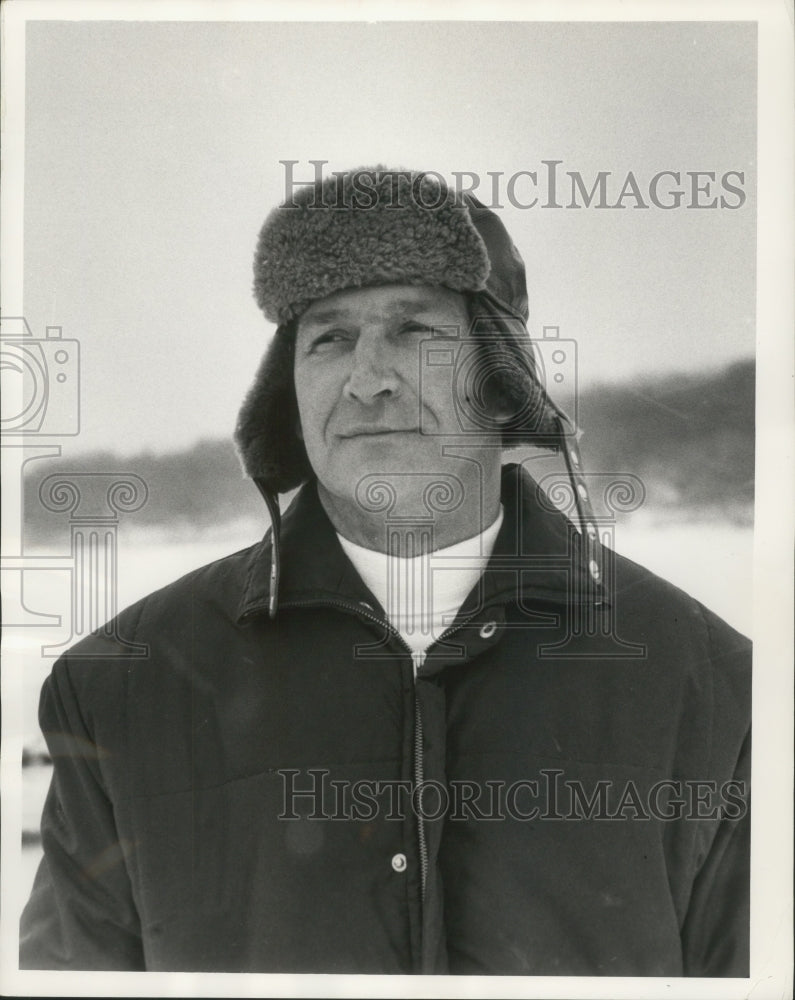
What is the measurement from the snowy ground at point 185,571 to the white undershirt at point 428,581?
0.23 meters

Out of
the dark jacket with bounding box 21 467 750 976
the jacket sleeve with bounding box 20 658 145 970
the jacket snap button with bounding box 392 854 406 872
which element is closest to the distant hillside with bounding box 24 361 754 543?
the dark jacket with bounding box 21 467 750 976

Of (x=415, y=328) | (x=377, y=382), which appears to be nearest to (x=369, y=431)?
(x=377, y=382)

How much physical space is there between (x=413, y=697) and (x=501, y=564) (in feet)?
0.84

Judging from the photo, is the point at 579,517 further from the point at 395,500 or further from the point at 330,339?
the point at 330,339

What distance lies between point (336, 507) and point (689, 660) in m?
0.63

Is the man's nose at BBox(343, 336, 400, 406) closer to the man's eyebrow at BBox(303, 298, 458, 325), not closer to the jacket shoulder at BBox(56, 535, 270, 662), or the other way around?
the man's eyebrow at BBox(303, 298, 458, 325)

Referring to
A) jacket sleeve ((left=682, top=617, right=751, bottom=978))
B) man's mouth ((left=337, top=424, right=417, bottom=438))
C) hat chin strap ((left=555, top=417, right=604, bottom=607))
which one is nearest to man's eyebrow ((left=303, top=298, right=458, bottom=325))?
man's mouth ((left=337, top=424, right=417, bottom=438))

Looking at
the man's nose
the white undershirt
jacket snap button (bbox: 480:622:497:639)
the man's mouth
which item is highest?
A: the man's nose

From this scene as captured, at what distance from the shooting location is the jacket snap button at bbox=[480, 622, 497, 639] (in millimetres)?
1531

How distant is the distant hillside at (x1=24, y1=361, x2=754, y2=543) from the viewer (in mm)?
1574

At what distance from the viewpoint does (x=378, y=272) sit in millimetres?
1504

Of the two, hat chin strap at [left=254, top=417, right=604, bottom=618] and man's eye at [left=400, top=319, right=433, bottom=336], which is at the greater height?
man's eye at [left=400, top=319, right=433, bottom=336]

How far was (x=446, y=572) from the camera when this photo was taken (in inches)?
61.5

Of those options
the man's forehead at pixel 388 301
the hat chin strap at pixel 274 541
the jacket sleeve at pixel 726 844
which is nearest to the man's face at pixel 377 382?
the man's forehead at pixel 388 301
